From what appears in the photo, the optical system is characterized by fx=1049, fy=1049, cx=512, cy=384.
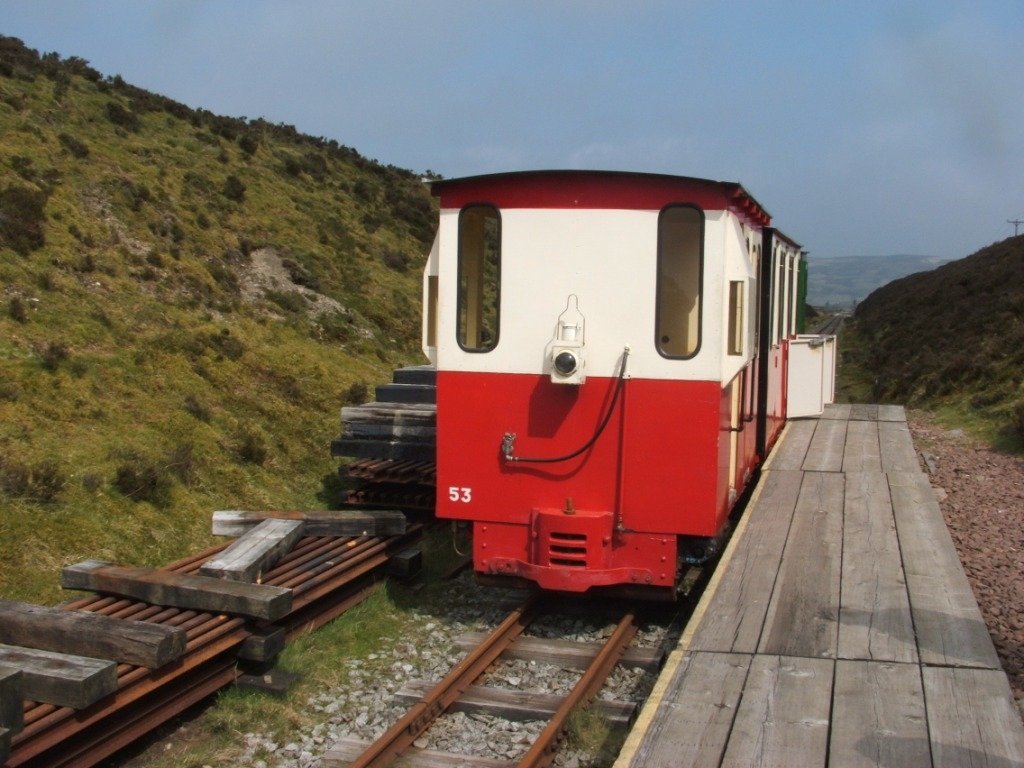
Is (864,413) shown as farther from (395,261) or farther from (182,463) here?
(395,261)

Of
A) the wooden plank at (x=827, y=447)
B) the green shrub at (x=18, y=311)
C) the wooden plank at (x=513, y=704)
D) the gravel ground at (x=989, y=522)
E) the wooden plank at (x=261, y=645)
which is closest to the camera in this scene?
the wooden plank at (x=513, y=704)

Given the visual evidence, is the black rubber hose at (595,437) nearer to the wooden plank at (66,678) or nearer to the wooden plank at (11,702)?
the wooden plank at (66,678)

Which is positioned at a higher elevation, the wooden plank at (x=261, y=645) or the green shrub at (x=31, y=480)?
the green shrub at (x=31, y=480)

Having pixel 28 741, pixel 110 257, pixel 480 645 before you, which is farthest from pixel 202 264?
pixel 28 741

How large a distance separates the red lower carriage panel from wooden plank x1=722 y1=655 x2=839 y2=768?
1649 mm

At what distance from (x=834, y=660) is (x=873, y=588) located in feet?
4.12

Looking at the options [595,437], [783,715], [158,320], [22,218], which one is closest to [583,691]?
[783,715]

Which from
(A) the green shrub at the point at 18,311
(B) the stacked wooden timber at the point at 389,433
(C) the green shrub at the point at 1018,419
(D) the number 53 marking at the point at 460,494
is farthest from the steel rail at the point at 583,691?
(C) the green shrub at the point at 1018,419

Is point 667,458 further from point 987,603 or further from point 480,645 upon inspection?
point 987,603

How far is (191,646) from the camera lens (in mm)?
5359

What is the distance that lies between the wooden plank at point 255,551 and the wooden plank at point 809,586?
303 cm

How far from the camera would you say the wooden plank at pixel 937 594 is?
506cm

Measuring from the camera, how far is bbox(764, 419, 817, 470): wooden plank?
10.1 meters

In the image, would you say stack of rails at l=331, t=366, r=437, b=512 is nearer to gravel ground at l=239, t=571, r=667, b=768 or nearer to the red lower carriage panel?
gravel ground at l=239, t=571, r=667, b=768
